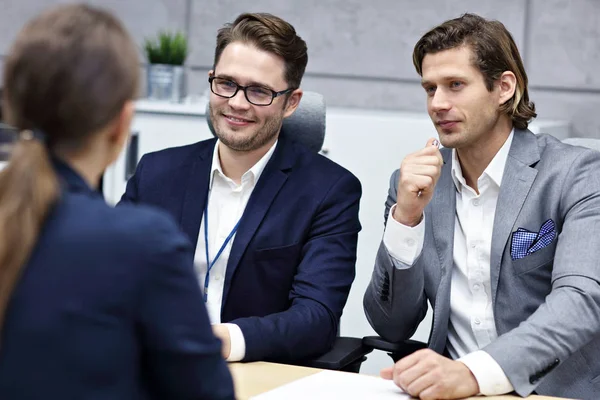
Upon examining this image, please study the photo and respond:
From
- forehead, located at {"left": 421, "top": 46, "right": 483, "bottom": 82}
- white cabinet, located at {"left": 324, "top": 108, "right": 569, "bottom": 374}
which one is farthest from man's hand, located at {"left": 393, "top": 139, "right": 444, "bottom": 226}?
white cabinet, located at {"left": 324, "top": 108, "right": 569, "bottom": 374}

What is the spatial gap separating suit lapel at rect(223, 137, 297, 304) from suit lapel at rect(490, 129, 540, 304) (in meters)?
0.57

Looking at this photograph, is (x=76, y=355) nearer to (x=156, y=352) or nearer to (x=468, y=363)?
(x=156, y=352)

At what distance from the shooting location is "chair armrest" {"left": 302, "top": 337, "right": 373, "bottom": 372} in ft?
6.45

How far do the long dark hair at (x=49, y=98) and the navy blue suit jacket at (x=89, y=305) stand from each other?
2cm

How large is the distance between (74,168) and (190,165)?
1.37m

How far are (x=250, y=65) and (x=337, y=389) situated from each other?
101 centimetres

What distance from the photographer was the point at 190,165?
2395 millimetres

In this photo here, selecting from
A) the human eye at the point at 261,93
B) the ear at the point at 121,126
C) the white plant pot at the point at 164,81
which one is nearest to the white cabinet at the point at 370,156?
the white plant pot at the point at 164,81

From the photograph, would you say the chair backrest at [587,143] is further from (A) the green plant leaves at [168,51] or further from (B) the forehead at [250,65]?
(A) the green plant leaves at [168,51]

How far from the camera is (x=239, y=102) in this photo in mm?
2275

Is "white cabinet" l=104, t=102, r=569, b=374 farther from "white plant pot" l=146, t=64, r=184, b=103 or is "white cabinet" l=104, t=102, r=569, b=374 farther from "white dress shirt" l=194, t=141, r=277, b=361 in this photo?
"white dress shirt" l=194, t=141, r=277, b=361

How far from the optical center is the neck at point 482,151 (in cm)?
219

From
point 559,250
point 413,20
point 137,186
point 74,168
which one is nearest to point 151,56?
point 413,20

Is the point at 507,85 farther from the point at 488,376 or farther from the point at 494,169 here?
the point at 488,376
